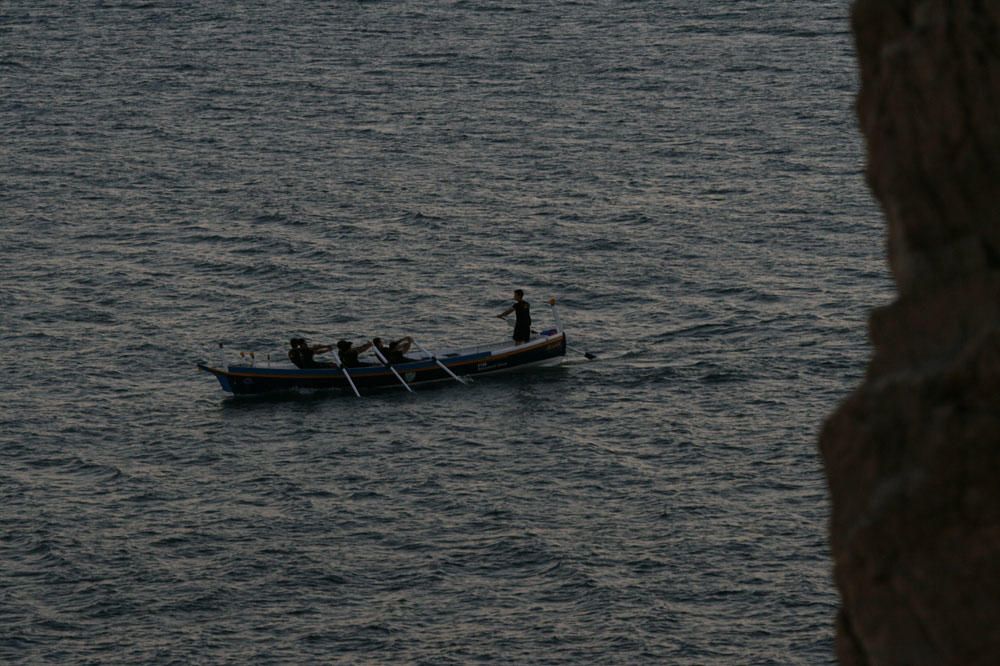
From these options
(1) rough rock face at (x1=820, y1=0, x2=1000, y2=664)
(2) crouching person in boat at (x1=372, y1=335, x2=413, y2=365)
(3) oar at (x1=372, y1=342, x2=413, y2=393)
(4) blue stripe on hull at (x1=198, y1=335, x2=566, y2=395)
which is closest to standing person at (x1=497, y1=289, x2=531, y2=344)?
(4) blue stripe on hull at (x1=198, y1=335, x2=566, y2=395)

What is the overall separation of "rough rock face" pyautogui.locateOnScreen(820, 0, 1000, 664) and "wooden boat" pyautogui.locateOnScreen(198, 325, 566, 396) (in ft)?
139

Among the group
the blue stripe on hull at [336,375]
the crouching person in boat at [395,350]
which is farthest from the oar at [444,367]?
the crouching person in boat at [395,350]

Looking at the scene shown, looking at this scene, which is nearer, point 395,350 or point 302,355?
point 302,355

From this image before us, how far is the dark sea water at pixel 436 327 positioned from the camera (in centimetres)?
3666

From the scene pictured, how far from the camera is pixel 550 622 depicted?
35.2m

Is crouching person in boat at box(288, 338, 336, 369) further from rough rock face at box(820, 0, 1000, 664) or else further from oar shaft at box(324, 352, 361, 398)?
rough rock face at box(820, 0, 1000, 664)

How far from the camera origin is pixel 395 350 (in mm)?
51969

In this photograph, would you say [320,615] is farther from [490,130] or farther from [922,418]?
[490,130]

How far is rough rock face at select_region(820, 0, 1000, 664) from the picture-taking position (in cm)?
877

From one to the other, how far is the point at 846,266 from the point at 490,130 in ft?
92.1

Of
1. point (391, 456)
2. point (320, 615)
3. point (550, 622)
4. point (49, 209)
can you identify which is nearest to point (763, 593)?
point (550, 622)

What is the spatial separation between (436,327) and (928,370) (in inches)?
1929

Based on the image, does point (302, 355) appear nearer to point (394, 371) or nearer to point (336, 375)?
point (336, 375)

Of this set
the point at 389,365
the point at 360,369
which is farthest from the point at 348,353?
the point at 389,365
